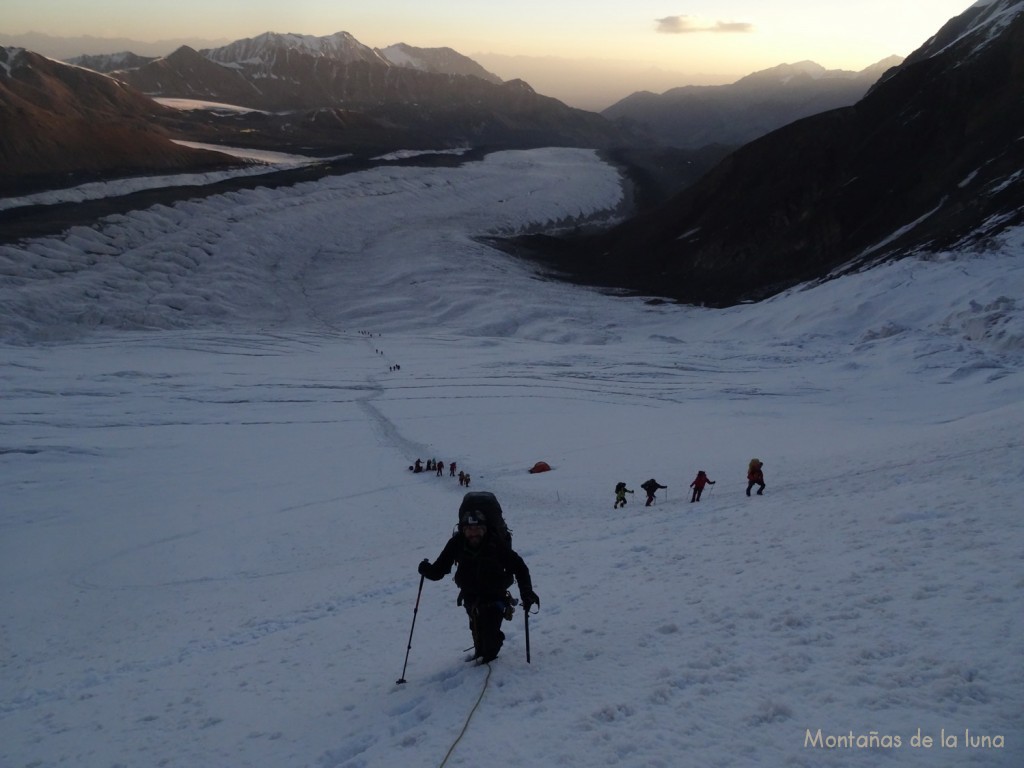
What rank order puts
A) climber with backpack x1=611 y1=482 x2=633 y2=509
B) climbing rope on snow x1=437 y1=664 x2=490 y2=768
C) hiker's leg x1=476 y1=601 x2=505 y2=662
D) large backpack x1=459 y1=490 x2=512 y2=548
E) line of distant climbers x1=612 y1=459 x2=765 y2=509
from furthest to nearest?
climber with backpack x1=611 y1=482 x2=633 y2=509, line of distant climbers x1=612 y1=459 x2=765 y2=509, hiker's leg x1=476 y1=601 x2=505 y2=662, large backpack x1=459 y1=490 x2=512 y2=548, climbing rope on snow x1=437 y1=664 x2=490 y2=768

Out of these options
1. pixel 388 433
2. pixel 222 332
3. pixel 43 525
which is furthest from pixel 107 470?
pixel 222 332

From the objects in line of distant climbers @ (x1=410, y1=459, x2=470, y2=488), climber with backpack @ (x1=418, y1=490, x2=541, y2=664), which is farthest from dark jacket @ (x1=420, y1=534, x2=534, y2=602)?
line of distant climbers @ (x1=410, y1=459, x2=470, y2=488)

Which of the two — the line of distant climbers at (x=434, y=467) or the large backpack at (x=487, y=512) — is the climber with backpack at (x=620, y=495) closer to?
the line of distant climbers at (x=434, y=467)

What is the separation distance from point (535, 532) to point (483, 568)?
26.1 feet

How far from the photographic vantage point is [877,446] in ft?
57.8

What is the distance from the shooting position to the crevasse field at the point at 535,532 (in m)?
5.51

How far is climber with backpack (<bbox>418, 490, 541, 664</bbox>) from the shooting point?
247 inches

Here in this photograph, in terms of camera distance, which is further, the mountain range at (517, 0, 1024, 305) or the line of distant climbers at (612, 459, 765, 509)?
the mountain range at (517, 0, 1024, 305)

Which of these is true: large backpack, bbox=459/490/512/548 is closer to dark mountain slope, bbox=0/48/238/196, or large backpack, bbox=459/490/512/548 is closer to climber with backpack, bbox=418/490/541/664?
climber with backpack, bbox=418/490/541/664

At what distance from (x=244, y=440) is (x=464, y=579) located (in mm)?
21158

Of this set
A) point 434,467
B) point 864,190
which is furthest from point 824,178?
point 434,467

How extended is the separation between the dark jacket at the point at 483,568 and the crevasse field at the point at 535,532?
31.7 inches

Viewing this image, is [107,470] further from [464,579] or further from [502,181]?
[502,181]

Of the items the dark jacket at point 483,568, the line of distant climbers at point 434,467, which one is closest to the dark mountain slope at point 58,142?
the line of distant climbers at point 434,467
